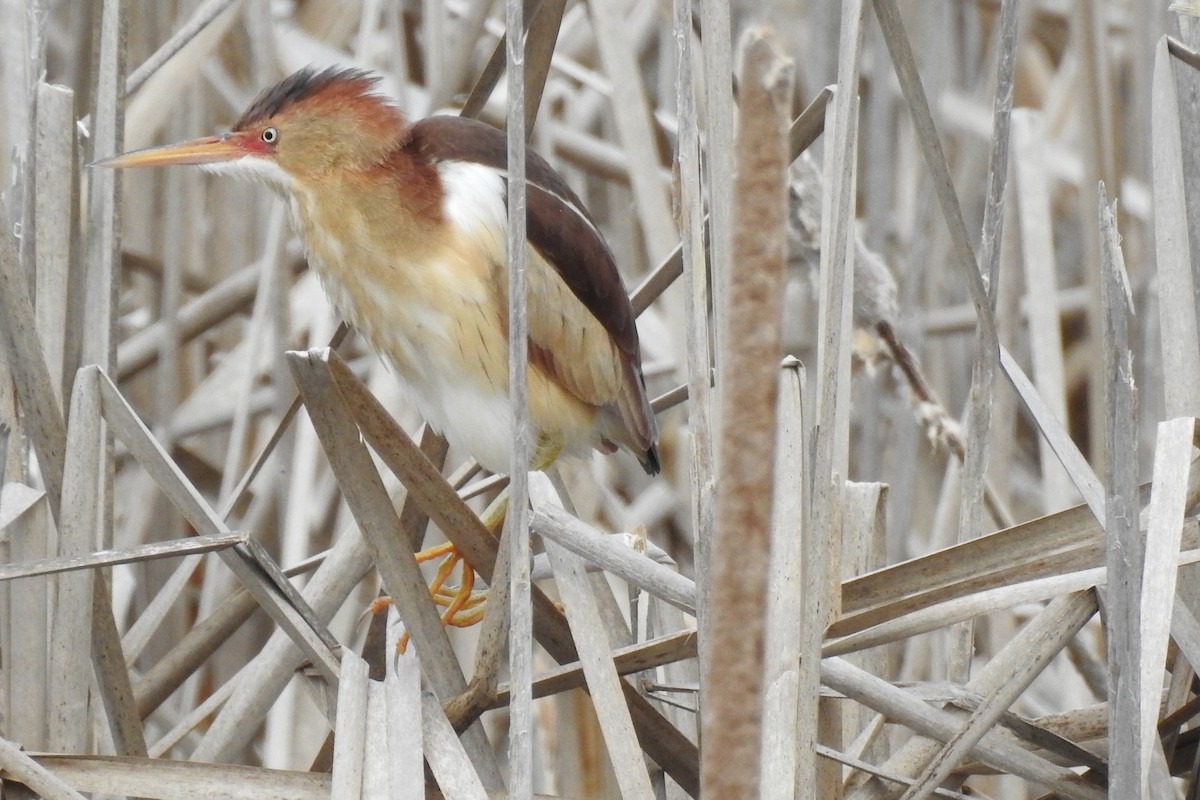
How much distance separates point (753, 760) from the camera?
2.01ft

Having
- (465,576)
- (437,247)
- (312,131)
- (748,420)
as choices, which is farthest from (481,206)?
(748,420)

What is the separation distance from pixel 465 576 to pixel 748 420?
3.68 ft

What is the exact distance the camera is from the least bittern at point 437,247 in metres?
1.63

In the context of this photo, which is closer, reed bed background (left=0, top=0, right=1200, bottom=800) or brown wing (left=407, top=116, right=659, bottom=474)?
reed bed background (left=0, top=0, right=1200, bottom=800)

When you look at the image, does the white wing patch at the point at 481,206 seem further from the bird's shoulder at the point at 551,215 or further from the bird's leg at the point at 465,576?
the bird's leg at the point at 465,576

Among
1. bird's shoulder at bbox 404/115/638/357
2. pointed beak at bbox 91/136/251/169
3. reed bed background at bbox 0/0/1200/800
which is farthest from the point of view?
bird's shoulder at bbox 404/115/638/357

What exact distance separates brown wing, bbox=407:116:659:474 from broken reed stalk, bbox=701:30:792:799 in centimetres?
102

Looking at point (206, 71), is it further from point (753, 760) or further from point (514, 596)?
point (753, 760)

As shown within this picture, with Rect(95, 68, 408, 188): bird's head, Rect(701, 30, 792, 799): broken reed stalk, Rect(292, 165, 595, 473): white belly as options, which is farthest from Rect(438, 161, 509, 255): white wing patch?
Rect(701, 30, 792, 799): broken reed stalk

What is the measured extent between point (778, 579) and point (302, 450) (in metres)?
1.12

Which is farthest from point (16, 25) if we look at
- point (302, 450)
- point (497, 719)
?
point (497, 719)

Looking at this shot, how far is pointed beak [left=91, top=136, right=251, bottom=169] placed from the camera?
4.92 ft

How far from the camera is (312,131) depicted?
169 cm

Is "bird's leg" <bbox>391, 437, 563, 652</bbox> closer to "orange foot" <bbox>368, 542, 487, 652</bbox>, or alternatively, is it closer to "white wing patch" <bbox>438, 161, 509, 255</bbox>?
"orange foot" <bbox>368, 542, 487, 652</bbox>
